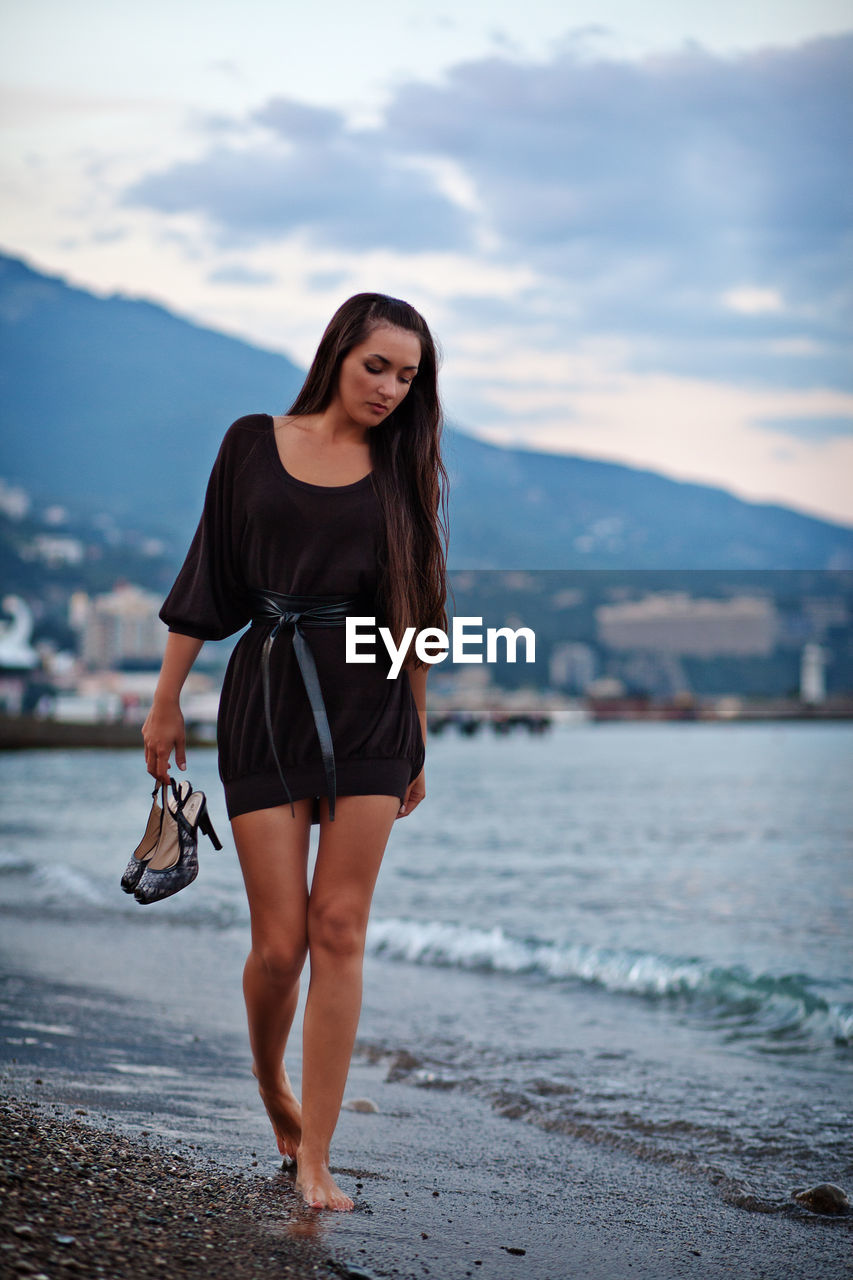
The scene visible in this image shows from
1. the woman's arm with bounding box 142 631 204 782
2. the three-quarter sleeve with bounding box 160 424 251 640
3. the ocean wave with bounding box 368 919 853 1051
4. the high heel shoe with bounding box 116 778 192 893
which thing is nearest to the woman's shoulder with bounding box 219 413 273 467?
the three-quarter sleeve with bounding box 160 424 251 640

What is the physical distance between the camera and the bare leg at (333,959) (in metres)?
2.31

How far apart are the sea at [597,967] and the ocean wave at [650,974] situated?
0.06 feet

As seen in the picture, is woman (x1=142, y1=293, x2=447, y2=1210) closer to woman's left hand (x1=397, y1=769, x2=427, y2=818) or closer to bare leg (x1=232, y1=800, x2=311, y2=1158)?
bare leg (x1=232, y1=800, x2=311, y2=1158)

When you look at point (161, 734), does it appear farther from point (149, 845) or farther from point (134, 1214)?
point (134, 1214)

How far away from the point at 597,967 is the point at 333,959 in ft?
14.0

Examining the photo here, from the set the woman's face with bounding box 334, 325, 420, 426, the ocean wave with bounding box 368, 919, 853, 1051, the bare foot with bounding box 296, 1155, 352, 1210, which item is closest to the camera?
the bare foot with bounding box 296, 1155, 352, 1210

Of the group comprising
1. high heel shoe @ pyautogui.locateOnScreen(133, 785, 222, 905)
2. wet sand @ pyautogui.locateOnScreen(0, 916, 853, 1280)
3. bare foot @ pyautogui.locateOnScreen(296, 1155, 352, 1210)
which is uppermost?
high heel shoe @ pyautogui.locateOnScreen(133, 785, 222, 905)

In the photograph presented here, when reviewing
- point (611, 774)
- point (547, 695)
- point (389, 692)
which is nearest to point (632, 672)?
point (547, 695)

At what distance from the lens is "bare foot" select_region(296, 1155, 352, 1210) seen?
228 centimetres

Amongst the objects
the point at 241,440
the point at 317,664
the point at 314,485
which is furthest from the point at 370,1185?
the point at 241,440

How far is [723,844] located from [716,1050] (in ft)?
43.5

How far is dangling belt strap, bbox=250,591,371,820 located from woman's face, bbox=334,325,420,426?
14.4 inches

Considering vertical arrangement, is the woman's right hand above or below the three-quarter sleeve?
below

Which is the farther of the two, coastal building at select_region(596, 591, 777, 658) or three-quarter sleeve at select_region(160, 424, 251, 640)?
coastal building at select_region(596, 591, 777, 658)
